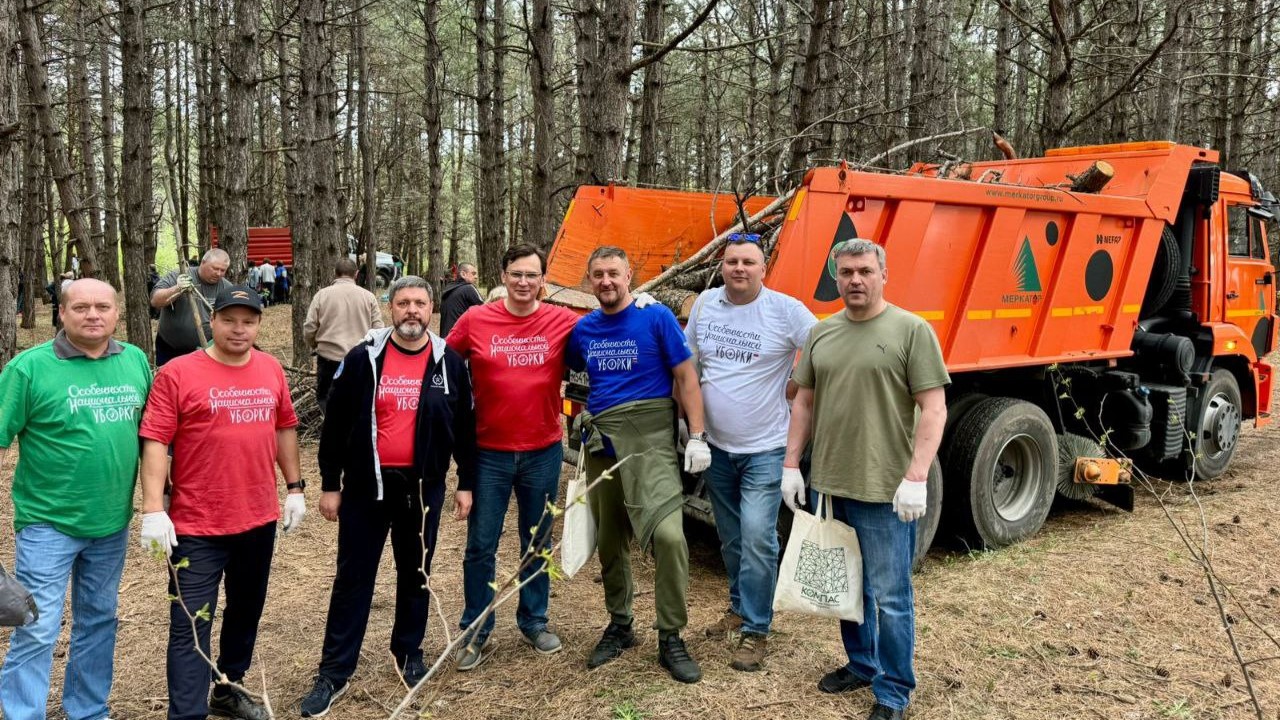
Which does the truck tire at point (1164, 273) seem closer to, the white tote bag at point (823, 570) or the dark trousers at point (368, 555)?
the white tote bag at point (823, 570)

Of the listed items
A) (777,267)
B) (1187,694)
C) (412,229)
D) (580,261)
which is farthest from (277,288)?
(1187,694)

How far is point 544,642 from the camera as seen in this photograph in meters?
3.97

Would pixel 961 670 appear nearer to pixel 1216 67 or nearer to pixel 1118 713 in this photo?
pixel 1118 713

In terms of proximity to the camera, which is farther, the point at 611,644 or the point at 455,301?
the point at 455,301

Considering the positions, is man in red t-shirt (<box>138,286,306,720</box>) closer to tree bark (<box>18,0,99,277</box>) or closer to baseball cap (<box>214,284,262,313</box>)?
baseball cap (<box>214,284,262,313</box>)

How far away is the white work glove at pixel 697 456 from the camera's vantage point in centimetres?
369

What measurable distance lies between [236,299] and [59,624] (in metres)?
1.30

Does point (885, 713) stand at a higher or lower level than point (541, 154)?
lower

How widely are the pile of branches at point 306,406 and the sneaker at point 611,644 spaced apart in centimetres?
524

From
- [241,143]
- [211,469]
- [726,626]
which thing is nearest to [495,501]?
[211,469]

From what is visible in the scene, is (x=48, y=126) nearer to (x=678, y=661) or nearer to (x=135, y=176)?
(x=135, y=176)

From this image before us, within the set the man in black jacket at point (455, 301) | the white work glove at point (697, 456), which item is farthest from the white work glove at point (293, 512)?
the man in black jacket at point (455, 301)

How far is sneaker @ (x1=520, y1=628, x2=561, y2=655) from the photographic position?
A: 3.97 m

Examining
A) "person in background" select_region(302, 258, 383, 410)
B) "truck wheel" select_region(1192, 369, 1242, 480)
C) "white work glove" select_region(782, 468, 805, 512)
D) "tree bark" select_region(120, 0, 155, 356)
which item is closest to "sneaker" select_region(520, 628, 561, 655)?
"white work glove" select_region(782, 468, 805, 512)
